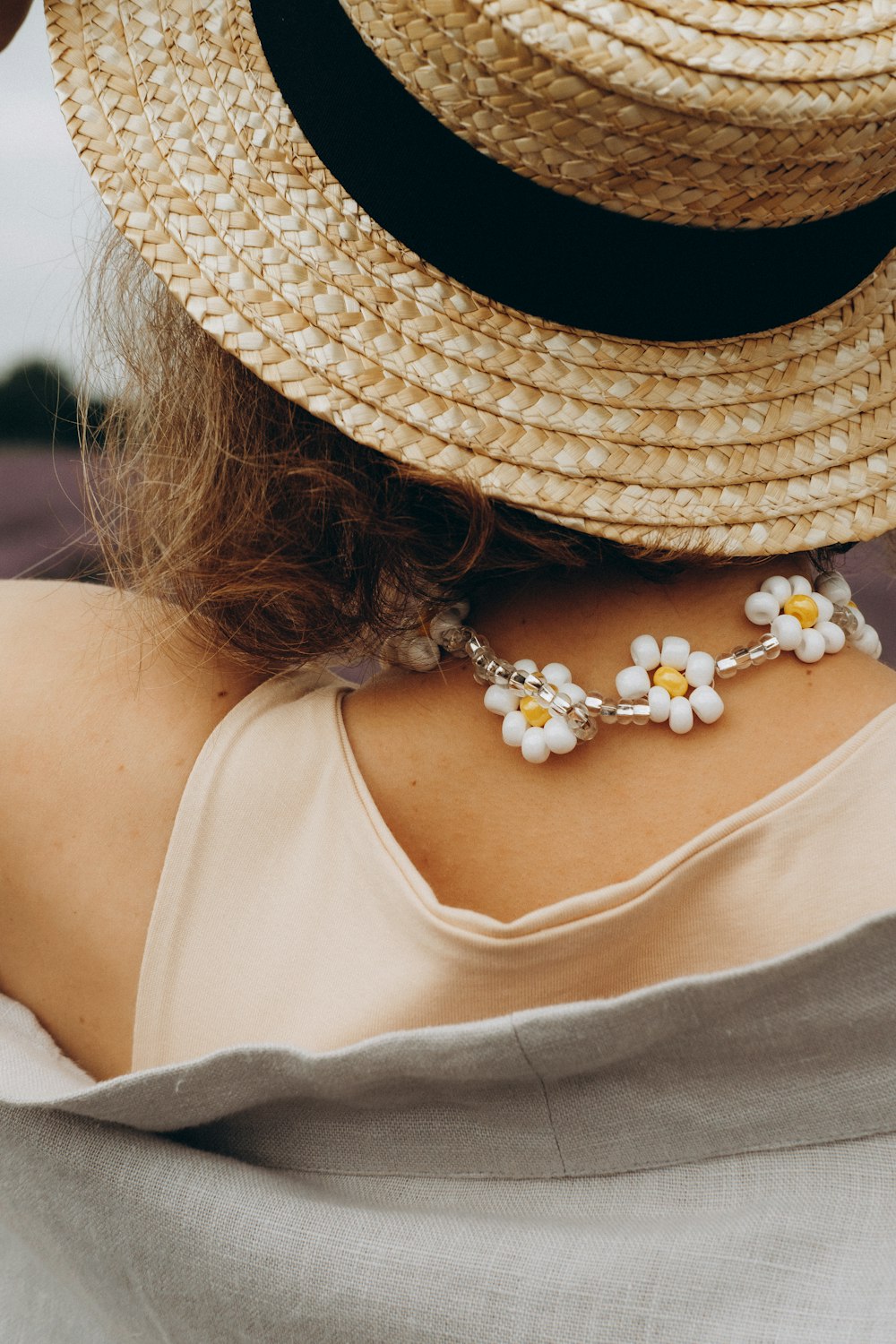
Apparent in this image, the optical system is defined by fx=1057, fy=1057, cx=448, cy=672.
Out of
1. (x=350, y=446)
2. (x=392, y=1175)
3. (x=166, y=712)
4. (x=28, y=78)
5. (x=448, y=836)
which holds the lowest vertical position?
(x=392, y=1175)

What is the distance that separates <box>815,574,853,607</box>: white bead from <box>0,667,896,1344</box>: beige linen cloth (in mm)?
148

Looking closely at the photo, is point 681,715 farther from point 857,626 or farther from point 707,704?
point 857,626

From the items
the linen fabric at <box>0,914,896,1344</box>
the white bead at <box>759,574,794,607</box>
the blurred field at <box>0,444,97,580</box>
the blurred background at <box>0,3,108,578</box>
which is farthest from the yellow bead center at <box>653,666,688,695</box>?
the blurred field at <box>0,444,97,580</box>

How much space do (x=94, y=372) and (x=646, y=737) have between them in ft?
2.17

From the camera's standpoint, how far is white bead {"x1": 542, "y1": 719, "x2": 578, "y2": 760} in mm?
695

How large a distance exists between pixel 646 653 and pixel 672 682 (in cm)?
3

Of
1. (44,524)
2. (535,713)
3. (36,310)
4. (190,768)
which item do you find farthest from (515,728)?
(44,524)

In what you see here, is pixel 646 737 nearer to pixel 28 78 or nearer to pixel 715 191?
pixel 715 191

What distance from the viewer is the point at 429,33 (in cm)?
58

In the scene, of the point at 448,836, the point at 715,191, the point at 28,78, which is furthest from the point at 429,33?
the point at 28,78

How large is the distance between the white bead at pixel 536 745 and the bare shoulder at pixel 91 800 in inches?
8.6

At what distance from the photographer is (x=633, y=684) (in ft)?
2.33

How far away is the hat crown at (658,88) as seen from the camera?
55 cm

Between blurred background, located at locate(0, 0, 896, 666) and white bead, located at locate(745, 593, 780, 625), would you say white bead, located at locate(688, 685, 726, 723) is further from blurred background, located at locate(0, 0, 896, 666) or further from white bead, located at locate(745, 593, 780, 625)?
blurred background, located at locate(0, 0, 896, 666)
